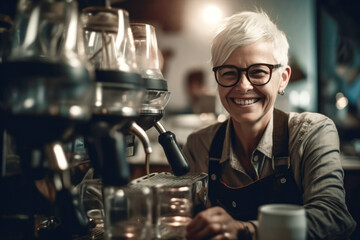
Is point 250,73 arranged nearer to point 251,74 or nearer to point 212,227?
point 251,74

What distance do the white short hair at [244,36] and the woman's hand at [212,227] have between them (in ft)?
2.11

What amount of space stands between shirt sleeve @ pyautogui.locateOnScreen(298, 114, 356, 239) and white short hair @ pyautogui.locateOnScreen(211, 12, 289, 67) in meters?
0.29

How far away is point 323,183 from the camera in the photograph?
1026mm

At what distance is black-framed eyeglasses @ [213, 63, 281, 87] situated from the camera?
1261 mm

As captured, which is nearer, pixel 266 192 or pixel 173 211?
pixel 173 211

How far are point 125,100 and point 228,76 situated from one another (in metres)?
0.66

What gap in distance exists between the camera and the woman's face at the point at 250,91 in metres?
1.26

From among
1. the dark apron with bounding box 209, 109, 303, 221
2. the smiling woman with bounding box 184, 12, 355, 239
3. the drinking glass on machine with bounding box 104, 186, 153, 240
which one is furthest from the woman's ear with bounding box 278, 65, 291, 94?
the drinking glass on machine with bounding box 104, 186, 153, 240

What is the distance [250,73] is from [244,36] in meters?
0.12

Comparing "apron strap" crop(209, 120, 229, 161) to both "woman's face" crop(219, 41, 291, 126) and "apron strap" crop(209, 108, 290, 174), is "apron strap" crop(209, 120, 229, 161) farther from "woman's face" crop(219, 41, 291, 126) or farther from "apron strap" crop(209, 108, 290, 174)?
"woman's face" crop(219, 41, 291, 126)

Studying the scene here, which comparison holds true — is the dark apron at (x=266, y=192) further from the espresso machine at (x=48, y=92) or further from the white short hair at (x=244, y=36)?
the espresso machine at (x=48, y=92)

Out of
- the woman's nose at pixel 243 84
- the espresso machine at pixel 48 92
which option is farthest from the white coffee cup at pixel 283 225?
the woman's nose at pixel 243 84

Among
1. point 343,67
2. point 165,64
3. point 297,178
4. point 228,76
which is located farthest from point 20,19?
point 165,64

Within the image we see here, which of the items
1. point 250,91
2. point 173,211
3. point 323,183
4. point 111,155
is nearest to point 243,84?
point 250,91
